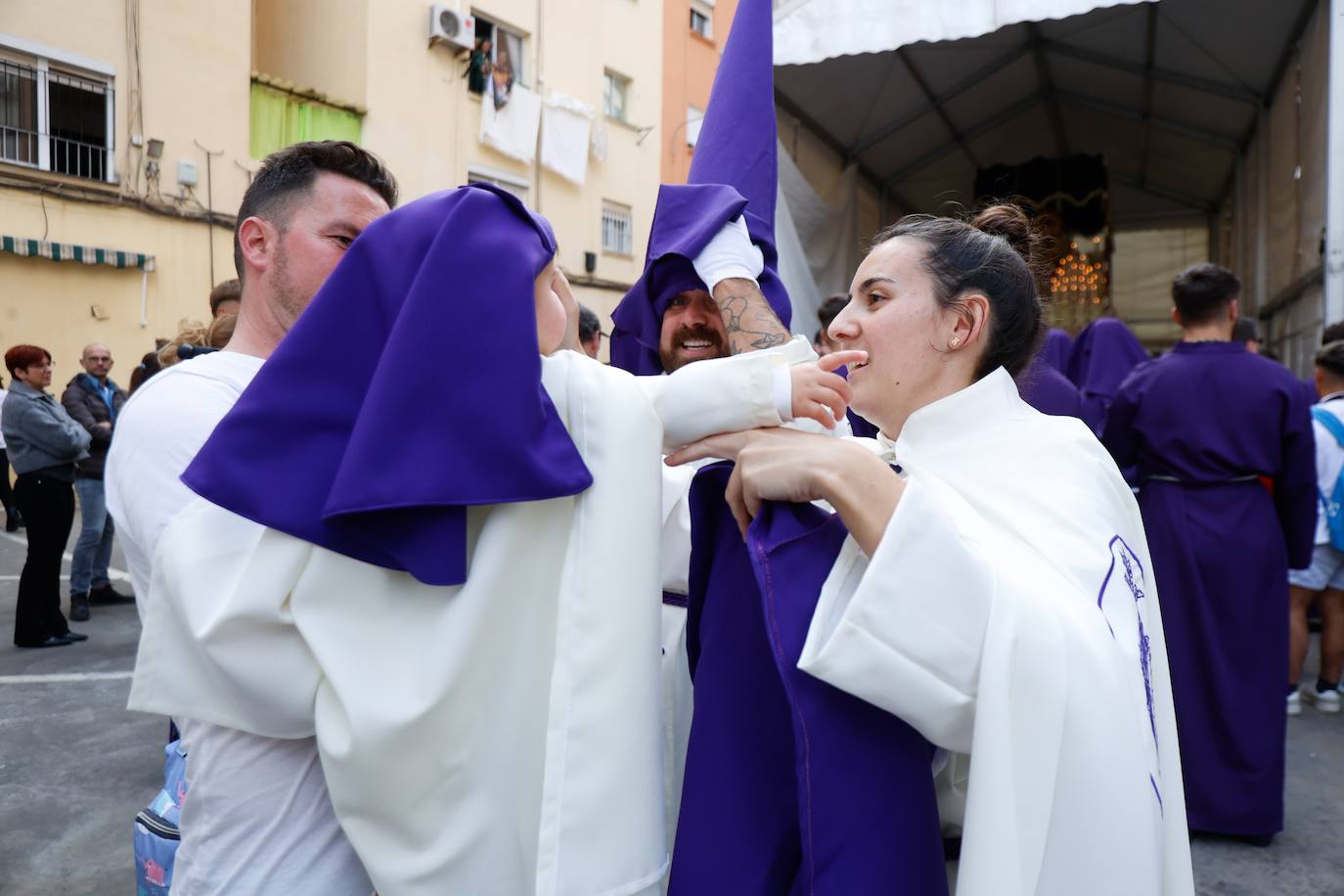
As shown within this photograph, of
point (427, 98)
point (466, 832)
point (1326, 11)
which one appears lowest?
point (466, 832)

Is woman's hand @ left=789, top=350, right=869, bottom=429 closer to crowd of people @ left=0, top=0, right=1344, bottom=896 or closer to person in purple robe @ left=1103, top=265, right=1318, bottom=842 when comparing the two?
crowd of people @ left=0, top=0, right=1344, bottom=896

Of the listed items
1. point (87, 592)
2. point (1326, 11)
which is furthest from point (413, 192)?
point (1326, 11)

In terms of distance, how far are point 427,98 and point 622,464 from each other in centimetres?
1299

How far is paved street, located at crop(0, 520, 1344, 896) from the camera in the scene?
3070 millimetres

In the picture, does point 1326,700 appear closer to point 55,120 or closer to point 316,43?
point 55,120

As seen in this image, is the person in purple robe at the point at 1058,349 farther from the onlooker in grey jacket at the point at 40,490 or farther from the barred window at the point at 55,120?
the barred window at the point at 55,120

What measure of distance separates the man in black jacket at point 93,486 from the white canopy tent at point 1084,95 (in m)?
4.79

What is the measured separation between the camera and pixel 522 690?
1.14 metres

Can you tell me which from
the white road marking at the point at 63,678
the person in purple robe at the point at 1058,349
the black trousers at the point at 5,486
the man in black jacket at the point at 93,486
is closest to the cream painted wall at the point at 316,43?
the black trousers at the point at 5,486

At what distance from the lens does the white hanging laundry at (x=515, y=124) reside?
13680 millimetres

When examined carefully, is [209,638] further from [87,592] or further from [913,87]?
[913,87]

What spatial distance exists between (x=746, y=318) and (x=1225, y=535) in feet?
8.32

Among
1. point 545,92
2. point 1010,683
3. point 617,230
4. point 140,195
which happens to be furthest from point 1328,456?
point 617,230

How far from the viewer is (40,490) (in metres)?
5.52
